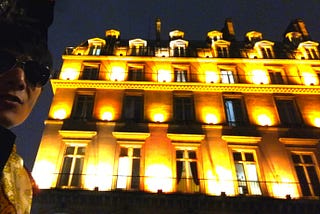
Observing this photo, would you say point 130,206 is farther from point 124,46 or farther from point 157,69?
point 124,46

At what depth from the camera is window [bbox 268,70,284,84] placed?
21.3m

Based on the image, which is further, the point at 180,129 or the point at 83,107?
the point at 83,107

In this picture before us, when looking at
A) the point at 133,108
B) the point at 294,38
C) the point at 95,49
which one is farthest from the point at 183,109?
the point at 294,38

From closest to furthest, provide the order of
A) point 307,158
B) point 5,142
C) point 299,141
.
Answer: point 5,142 < point 307,158 < point 299,141

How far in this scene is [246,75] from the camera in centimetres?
2152

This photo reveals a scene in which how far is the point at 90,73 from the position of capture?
21.5 meters

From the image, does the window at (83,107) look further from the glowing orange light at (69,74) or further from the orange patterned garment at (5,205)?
the orange patterned garment at (5,205)

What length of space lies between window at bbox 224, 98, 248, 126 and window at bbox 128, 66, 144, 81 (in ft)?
20.8

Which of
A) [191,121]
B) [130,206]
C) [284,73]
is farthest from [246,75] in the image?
[130,206]

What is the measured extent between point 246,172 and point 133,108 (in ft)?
26.4

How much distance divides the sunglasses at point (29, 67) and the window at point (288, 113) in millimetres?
17928

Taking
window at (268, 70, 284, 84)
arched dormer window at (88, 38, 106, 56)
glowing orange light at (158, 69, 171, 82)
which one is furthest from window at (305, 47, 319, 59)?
arched dormer window at (88, 38, 106, 56)

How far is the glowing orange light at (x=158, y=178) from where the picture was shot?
50.5 ft

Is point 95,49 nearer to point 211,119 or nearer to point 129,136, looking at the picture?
point 129,136
